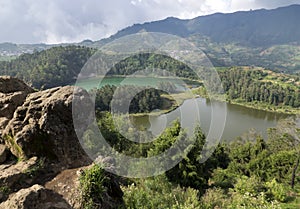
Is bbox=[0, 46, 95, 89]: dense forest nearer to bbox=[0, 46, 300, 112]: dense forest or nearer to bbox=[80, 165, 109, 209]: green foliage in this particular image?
bbox=[0, 46, 300, 112]: dense forest

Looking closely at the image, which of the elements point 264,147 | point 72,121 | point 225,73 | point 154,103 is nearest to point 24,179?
point 72,121

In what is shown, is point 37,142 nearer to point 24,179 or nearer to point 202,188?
point 24,179

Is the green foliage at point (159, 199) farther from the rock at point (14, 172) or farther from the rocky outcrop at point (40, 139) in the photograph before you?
the rock at point (14, 172)

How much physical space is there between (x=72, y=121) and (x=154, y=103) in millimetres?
46978

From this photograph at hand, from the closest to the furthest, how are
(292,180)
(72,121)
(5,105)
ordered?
(72,121), (5,105), (292,180)

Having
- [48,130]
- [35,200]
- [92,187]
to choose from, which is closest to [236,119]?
[48,130]

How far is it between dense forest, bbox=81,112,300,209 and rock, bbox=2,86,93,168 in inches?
31.3

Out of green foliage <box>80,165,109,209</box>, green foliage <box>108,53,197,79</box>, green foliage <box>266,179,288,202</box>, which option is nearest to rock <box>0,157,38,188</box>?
green foliage <box>80,165,109,209</box>

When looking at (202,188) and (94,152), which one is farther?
(202,188)

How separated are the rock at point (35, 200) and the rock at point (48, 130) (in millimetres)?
1621

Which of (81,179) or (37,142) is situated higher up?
(37,142)

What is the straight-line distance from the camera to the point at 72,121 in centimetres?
866

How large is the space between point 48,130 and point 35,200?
8.96ft

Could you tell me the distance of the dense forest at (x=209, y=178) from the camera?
7797mm
